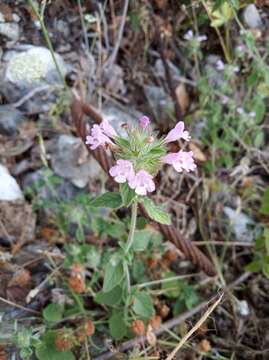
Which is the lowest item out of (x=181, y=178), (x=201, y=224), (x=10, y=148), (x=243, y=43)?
(x=201, y=224)

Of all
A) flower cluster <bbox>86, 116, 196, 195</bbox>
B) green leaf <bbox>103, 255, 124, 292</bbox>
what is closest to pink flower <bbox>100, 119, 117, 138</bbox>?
flower cluster <bbox>86, 116, 196, 195</bbox>

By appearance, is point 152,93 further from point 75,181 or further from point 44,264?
point 44,264

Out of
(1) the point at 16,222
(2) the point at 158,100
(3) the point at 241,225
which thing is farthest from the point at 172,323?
(2) the point at 158,100

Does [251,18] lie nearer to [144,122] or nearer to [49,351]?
[144,122]

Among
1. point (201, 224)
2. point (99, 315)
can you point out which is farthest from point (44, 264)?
point (201, 224)

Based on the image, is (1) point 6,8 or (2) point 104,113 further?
(2) point 104,113

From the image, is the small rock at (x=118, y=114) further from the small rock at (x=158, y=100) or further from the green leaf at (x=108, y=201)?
the green leaf at (x=108, y=201)
